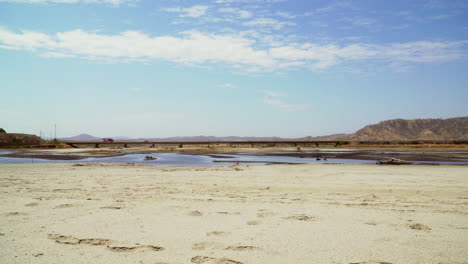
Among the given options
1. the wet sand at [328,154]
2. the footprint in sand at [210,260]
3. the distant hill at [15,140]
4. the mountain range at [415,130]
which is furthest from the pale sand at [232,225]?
the mountain range at [415,130]

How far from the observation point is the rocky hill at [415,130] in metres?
146

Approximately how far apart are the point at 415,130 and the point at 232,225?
183 metres

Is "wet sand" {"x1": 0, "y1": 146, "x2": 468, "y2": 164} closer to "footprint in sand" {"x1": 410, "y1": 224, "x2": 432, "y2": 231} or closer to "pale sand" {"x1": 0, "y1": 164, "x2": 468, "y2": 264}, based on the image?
"pale sand" {"x1": 0, "y1": 164, "x2": 468, "y2": 264}

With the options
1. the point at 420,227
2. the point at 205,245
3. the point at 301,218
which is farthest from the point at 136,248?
the point at 420,227

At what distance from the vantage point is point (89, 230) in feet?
21.5

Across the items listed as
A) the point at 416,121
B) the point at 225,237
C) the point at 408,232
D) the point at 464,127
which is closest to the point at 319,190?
the point at 408,232

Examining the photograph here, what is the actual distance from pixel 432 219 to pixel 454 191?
507cm

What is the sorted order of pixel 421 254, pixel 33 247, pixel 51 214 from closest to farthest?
pixel 421 254, pixel 33 247, pixel 51 214

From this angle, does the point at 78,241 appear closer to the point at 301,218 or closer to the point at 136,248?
the point at 136,248

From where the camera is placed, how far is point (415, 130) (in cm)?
16562

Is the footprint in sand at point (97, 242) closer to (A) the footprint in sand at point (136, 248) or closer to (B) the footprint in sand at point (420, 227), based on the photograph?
(A) the footprint in sand at point (136, 248)

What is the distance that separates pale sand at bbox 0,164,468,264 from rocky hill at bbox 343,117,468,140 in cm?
15038

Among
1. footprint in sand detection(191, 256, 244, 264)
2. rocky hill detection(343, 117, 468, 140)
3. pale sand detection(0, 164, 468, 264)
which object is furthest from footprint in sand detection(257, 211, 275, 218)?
rocky hill detection(343, 117, 468, 140)

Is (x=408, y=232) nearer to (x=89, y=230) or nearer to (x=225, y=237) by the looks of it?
(x=225, y=237)
